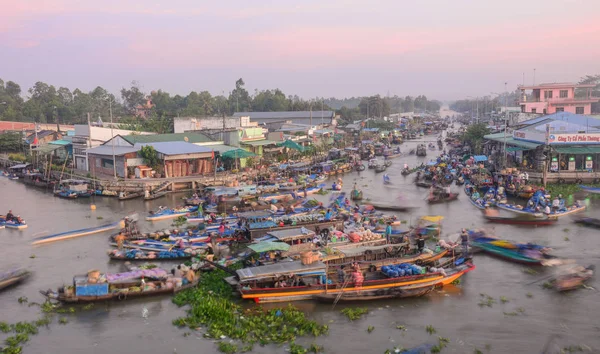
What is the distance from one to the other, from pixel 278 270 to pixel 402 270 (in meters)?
3.17

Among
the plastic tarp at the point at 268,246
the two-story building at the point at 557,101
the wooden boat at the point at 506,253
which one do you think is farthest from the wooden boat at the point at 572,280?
the two-story building at the point at 557,101

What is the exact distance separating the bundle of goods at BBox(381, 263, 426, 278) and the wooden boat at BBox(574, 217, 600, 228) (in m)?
10.6

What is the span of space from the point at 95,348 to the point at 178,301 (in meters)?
2.31

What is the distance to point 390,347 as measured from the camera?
10586 mm

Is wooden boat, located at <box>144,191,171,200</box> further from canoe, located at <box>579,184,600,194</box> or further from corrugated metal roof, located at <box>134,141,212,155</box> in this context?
canoe, located at <box>579,184,600,194</box>

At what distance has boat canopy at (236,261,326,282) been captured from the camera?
40.7 feet

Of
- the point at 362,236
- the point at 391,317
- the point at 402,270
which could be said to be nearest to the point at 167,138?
the point at 362,236

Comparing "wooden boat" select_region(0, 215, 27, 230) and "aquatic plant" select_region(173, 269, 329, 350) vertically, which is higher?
"wooden boat" select_region(0, 215, 27, 230)

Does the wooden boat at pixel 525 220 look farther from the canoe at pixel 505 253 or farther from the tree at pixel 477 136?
the tree at pixel 477 136

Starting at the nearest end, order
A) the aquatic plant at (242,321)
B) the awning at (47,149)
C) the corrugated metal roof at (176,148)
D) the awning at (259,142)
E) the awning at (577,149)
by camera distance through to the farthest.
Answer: the aquatic plant at (242,321) < the awning at (577,149) < the corrugated metal roof at (176,148) < the awning at (259,142) < the awning at (47,149)

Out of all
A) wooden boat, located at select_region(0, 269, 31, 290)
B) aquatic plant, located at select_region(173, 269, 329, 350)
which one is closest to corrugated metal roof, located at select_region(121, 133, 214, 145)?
wooden boat, located at select_region(0, 269, 31, 290)

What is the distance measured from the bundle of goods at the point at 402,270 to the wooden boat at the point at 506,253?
4.15 m

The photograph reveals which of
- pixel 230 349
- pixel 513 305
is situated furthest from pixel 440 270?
pixel 230 349

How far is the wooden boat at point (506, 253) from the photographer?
50.0 feet
